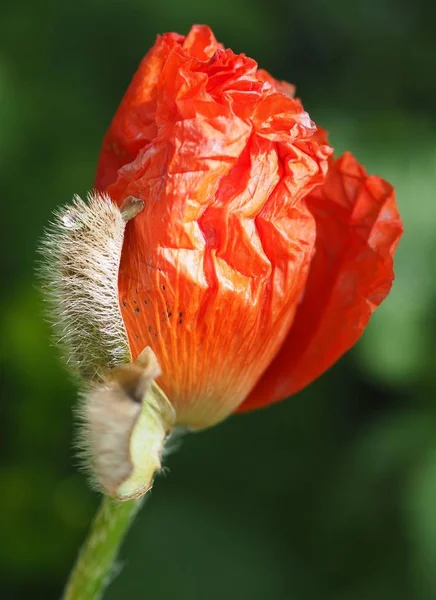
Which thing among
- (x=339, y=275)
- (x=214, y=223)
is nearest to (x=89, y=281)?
(x=214, y=223)

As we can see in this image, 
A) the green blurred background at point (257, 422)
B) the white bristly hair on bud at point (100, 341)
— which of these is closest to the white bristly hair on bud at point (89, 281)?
the white bristly hair on bud at point (100, 341)

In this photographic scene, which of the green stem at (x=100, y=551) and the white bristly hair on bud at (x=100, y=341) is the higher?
the white bristly hair on bud at (x=100, y=341)

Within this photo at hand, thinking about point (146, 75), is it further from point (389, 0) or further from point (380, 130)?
point (389, 0)

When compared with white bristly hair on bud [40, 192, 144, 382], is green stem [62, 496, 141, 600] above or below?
below

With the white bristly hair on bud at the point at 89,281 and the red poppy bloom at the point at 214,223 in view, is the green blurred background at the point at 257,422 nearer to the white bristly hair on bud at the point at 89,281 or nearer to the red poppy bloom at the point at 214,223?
the red poppy bloom at the point at 214,223

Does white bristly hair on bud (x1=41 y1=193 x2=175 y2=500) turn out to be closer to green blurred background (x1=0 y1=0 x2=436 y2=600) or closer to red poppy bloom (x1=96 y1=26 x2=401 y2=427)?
red poppy bloom (x1=96 y1=26 x2=401 y2=427)

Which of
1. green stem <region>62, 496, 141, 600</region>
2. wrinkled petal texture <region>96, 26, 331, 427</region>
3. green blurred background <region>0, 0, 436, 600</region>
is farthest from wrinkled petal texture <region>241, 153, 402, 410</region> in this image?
green blurred background <region>0, 0, 436, 600</region>

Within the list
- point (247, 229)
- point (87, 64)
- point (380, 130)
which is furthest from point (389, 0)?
point (247, 229)
